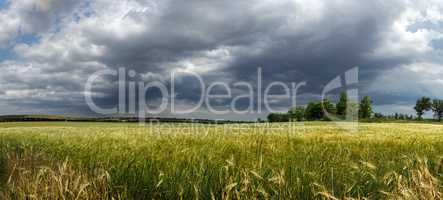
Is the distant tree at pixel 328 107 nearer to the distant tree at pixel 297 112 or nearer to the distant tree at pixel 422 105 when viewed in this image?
the distant tree at pixel 297 112

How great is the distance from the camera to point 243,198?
2953mm

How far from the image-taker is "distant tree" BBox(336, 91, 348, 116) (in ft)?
204

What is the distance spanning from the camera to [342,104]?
6256 centimetres

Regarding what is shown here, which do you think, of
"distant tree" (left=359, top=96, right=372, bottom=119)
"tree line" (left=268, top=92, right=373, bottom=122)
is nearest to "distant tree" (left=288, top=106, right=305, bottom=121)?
"tree line" (left=268, top=92, right=373, bottom=122)

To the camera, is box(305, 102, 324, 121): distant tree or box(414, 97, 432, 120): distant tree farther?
box(414, 97, 432, 120): distant tree

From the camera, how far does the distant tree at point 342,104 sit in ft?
204

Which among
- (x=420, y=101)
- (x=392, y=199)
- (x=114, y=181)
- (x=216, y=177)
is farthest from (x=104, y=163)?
(x=420, y=101)

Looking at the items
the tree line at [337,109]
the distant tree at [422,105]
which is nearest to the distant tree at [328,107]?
the tree line at [337,109]

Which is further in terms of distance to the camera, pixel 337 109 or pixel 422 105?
pixel 422 105

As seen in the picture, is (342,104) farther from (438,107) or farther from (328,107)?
(438,107)

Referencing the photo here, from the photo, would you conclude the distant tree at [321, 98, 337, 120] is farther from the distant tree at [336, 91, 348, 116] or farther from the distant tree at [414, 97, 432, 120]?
the distant tree at [414, 97, 432, 120]

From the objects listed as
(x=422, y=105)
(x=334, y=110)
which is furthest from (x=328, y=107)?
(x=422, y=105)

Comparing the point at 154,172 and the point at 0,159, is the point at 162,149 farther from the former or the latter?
the point at 0,159

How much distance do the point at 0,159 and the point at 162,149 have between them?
2.93m
